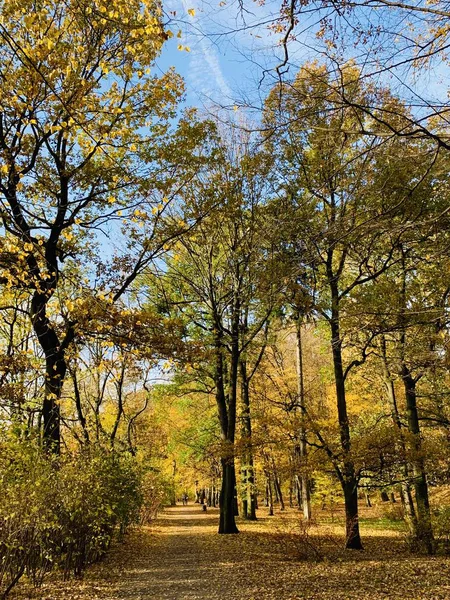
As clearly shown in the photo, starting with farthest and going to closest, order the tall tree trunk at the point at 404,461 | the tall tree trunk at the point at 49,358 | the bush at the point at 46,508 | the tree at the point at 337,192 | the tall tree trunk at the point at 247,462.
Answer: the tall tree trunk at the point at 247,462
the tall tree trunk at the point at 404,461
the tall tree trunk at the point at 49,358
the bush at the point at 46,508
the tree at the point at 337,192

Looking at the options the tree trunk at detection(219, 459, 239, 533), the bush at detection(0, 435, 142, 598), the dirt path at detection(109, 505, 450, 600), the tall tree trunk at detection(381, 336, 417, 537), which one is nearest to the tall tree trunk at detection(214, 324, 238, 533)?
the tree trunk at detection(219, 459, 239, 533)

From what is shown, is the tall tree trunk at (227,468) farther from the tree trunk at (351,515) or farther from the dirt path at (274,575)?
the tree trunk at (351,515)

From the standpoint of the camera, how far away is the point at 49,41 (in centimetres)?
446

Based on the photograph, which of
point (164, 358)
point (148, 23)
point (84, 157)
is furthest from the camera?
point (84, 157)

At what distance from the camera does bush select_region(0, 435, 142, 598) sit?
550 centimetres

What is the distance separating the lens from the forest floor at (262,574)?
637cm

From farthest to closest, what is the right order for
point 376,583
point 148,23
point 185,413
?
1. point 185,413
2. point 376,583
3. point 148,23

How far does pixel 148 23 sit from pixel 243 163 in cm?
915

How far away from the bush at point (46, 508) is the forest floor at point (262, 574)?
43 cm

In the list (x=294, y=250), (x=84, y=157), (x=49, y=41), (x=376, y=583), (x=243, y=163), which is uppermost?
(x=243, y=163)

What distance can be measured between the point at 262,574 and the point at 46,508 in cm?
401

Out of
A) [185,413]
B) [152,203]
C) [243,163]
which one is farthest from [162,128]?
[185,413]

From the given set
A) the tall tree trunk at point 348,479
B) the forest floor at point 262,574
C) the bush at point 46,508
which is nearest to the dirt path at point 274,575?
the forest floor at point 262,574

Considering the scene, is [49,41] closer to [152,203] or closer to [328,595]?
[152,203]
